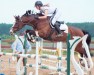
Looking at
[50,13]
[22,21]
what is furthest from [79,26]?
[22,21]

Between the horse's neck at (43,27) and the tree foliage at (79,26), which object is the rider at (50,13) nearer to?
the horse's neck at (43,27)

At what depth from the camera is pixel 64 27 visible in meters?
8.37

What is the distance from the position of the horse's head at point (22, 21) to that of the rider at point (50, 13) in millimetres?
246

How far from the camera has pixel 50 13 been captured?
8203 mm

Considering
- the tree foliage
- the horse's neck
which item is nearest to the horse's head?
the horse's neck

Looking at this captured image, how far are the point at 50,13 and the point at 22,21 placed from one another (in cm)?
66

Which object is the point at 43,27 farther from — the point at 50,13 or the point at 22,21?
the point at 22,21

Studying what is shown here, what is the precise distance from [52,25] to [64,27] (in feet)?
0.94

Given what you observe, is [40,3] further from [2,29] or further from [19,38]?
[2,29]

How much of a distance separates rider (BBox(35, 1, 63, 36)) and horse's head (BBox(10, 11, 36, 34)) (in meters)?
0.25

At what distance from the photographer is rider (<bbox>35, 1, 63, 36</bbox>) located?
7721 mm

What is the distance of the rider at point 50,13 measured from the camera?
7.72m

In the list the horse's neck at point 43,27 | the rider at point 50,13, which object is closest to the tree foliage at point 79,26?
the rider at point 50,13

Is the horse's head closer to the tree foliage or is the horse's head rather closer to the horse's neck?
the horse's neck
